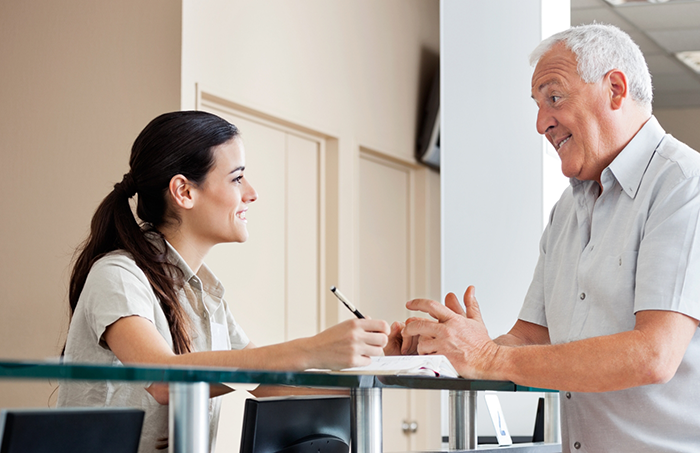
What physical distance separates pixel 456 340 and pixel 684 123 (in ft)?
22.8

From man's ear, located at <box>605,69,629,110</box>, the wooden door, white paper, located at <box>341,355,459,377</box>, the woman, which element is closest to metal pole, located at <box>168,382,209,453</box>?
the woman

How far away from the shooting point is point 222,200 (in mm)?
1745

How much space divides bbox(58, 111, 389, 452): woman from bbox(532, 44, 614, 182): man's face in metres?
0.63

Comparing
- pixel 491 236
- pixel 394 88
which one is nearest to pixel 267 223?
pixel 491 236

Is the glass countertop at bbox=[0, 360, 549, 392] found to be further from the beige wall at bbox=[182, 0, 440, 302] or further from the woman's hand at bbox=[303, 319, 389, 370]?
the beige wall at bbox=[182, 0, 440, 302]

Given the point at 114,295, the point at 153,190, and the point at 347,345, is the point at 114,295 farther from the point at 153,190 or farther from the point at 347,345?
the point at 347,345

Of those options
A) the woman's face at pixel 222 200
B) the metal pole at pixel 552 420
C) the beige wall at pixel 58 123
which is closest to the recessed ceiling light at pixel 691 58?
the beige wall at pixel 58 123

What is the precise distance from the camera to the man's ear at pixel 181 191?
1.69m

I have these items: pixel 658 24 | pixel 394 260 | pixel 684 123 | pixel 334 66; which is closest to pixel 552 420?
pixel 334 66

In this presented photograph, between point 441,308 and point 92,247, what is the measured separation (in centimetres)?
74

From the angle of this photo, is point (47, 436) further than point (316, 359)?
No

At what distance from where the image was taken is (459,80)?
306cm

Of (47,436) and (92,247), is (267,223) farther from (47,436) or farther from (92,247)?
(47,436)

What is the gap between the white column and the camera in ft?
9.55
